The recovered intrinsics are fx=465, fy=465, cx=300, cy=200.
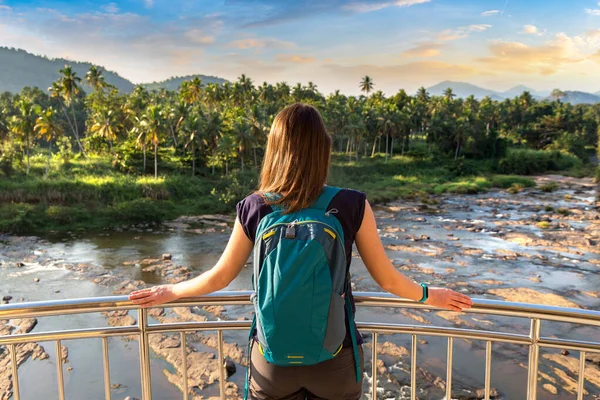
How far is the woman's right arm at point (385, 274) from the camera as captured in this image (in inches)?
74.5

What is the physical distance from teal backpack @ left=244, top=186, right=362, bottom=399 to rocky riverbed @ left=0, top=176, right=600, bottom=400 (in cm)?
153

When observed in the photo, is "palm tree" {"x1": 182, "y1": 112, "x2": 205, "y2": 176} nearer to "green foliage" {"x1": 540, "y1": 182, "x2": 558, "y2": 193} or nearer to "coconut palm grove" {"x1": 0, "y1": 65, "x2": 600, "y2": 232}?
"coconut palm grove" {"x1": 0, "y1": 65, "x2": 600, "y2": 232}

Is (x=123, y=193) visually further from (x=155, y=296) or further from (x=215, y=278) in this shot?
(x=215, y=278)

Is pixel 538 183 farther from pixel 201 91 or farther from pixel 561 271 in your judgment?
pixel 201 91

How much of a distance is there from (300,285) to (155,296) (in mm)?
1015

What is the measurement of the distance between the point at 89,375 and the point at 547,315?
11.9 meters

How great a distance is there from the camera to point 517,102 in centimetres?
7588

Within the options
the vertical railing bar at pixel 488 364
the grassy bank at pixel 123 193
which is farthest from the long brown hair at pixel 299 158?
the grassy bank at pixel 123 193

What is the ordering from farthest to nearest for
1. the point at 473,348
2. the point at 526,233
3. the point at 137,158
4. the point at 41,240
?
the point at 137,158, the point at 526,233, the point at 41,240, the point at 473,348

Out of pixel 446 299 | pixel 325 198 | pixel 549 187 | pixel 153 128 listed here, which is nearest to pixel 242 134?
pixel 153 128

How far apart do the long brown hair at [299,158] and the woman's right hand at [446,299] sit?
2.91 ft

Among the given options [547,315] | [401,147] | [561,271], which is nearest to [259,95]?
[401,147]

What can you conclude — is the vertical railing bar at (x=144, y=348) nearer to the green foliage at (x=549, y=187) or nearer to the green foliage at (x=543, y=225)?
the green foliage at (x=543, y=225)

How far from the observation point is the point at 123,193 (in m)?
34.0
